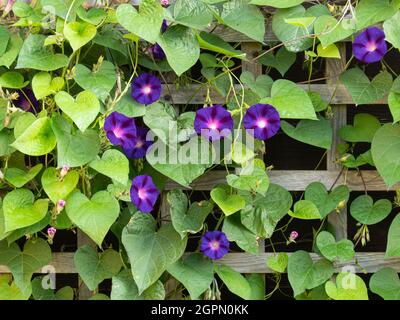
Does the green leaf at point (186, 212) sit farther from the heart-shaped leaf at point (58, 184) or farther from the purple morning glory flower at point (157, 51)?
the purple morning glory flower at point (157, 51)

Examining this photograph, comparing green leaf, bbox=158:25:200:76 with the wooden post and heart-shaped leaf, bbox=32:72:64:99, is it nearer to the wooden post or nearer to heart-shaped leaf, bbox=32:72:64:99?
heart-shaped leaf, bbox=32:72:64:99

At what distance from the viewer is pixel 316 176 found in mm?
1885

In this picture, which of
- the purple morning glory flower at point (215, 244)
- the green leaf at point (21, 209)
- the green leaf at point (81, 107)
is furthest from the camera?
the purple morning glory flower at point (215, 244)

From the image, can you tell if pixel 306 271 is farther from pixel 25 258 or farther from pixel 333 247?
pixel 25 258

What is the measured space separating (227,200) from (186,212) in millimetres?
126

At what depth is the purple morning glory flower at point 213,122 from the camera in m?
1.68

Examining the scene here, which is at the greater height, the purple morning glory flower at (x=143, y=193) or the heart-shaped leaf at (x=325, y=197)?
the purple morning glory flower at (x=143, y=193)

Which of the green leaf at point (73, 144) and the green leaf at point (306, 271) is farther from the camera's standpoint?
the green leaf at point (306, 271)

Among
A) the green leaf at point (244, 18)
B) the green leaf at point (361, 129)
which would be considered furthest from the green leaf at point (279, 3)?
the green leaf at point (361, 129)

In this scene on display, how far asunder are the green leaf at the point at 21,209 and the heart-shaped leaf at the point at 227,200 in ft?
1.43

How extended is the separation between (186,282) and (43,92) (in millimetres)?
610

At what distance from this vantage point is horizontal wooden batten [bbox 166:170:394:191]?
188 centimetres

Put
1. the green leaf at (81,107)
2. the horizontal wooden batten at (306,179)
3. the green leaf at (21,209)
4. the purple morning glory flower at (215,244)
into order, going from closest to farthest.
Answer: the green leaf at (81,107) → the green leaf at (21,209) → the purple morning glory flower at (215,244) → the horizontal wooden batten at (306,179)
